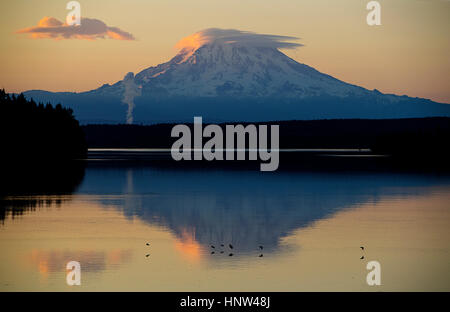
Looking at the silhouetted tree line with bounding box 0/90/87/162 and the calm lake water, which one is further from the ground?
the silhouetted tree line with bounding box 0/90/87/162

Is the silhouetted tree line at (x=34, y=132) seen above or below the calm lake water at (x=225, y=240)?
above

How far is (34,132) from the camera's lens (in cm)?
12569

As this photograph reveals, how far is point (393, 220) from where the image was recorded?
122ft

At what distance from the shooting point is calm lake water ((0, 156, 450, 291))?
22.0 metres

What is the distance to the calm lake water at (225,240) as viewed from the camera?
72.3 feet

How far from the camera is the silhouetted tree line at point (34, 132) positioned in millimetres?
118375

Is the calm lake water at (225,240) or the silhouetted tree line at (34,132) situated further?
the silhouetted tree line at (34,132)

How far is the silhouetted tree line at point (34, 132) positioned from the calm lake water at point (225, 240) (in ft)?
222

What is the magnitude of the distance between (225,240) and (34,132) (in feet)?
330

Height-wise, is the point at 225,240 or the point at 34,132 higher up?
the point at 34,132

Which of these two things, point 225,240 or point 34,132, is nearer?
point 225,240

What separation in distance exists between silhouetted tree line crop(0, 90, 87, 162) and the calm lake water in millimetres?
67798
